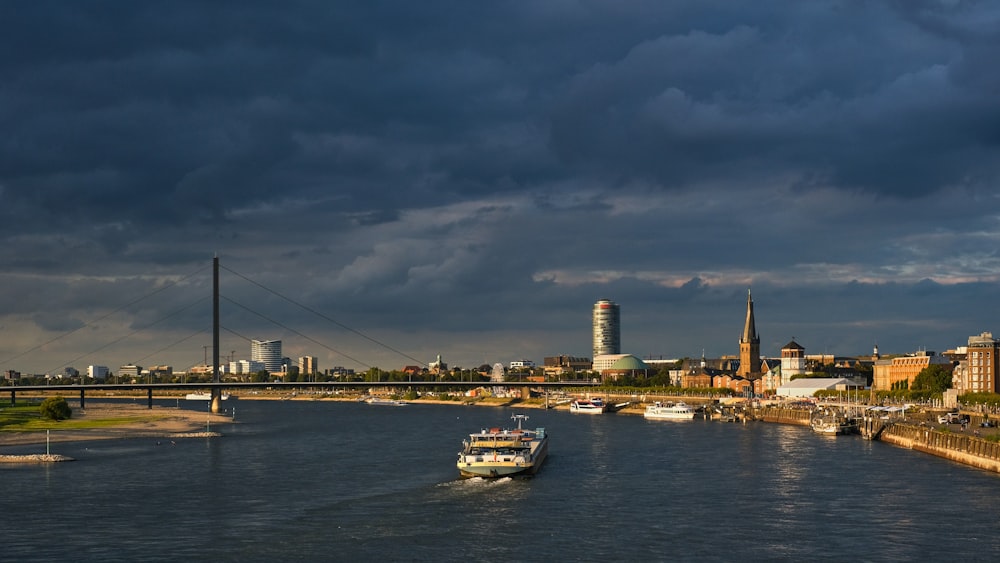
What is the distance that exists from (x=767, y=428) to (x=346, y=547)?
113m

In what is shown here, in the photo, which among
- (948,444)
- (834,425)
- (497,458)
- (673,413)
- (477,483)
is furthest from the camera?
(673,413)

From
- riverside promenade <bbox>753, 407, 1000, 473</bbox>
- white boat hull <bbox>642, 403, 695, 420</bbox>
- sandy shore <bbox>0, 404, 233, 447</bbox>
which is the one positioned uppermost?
riverside promenade <bbox>753, 407, 1000, 473</bbox>

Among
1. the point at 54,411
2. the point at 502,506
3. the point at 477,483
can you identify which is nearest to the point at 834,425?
the point at 477,483

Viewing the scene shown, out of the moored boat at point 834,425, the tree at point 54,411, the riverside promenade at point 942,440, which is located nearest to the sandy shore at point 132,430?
the tree at point 54,411

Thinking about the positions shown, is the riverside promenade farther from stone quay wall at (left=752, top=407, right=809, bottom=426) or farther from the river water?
stone quay wall at (left=752, top=407, right=809, bottom=426)

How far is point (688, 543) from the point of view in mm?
57219

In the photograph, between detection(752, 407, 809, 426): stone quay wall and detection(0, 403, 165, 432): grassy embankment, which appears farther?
detection(752, 407, 809, 426): stone quay wall

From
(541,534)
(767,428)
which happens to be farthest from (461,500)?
(767,428)

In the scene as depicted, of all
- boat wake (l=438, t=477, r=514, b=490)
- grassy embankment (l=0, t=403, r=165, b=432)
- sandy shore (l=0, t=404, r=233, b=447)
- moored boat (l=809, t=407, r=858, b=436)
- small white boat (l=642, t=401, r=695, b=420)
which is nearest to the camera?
boat wake (l=438, t=477, r=514, b=490)

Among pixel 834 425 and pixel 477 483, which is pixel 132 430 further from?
pixel 834 425

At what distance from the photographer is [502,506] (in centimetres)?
7075

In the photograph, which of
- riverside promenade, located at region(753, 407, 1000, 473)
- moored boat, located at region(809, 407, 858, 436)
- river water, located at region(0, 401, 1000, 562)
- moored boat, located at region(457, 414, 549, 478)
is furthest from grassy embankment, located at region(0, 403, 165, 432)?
riverside promenade, located at region(753, 407, 1000, 473)

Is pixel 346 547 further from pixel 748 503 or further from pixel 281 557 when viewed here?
pixel 748 503

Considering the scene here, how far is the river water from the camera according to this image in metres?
55.6
